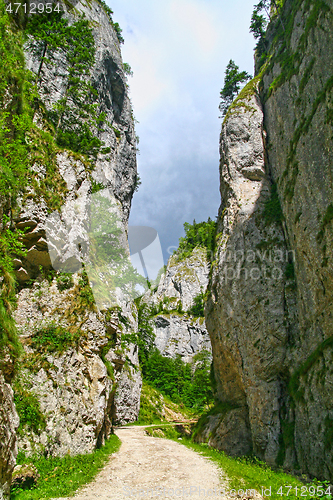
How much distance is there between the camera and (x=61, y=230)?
1383cm

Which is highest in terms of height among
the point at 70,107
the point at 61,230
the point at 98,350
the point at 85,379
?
the point at 70,107

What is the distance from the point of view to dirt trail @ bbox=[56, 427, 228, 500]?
24.8 feet

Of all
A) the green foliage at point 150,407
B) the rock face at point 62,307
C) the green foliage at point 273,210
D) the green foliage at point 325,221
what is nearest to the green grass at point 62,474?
the rock face at point 62,307

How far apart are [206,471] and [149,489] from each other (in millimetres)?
3270

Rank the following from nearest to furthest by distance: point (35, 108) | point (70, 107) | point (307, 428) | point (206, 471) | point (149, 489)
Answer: point (149, 489)
point (206, 471)
point (307, 428)
point (35, 108)
point (70, 107)

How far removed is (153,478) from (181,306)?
48.8 metres

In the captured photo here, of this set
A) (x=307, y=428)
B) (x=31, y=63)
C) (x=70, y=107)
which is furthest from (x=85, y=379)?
(x=31, y=63)

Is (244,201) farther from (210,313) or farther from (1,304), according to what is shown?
(1,304)

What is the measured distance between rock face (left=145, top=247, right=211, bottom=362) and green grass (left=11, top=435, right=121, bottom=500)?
42.3m

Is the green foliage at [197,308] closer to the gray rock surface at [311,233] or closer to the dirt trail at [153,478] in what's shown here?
the gray rock surface at [311,233]

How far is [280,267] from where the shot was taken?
53.3 feet

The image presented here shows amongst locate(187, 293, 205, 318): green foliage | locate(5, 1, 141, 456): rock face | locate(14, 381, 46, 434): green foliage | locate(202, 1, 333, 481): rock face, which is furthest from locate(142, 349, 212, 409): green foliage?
locate(14, 381, 46, 434): green foliage

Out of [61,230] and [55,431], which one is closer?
[55,431]

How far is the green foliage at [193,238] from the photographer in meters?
68.0
